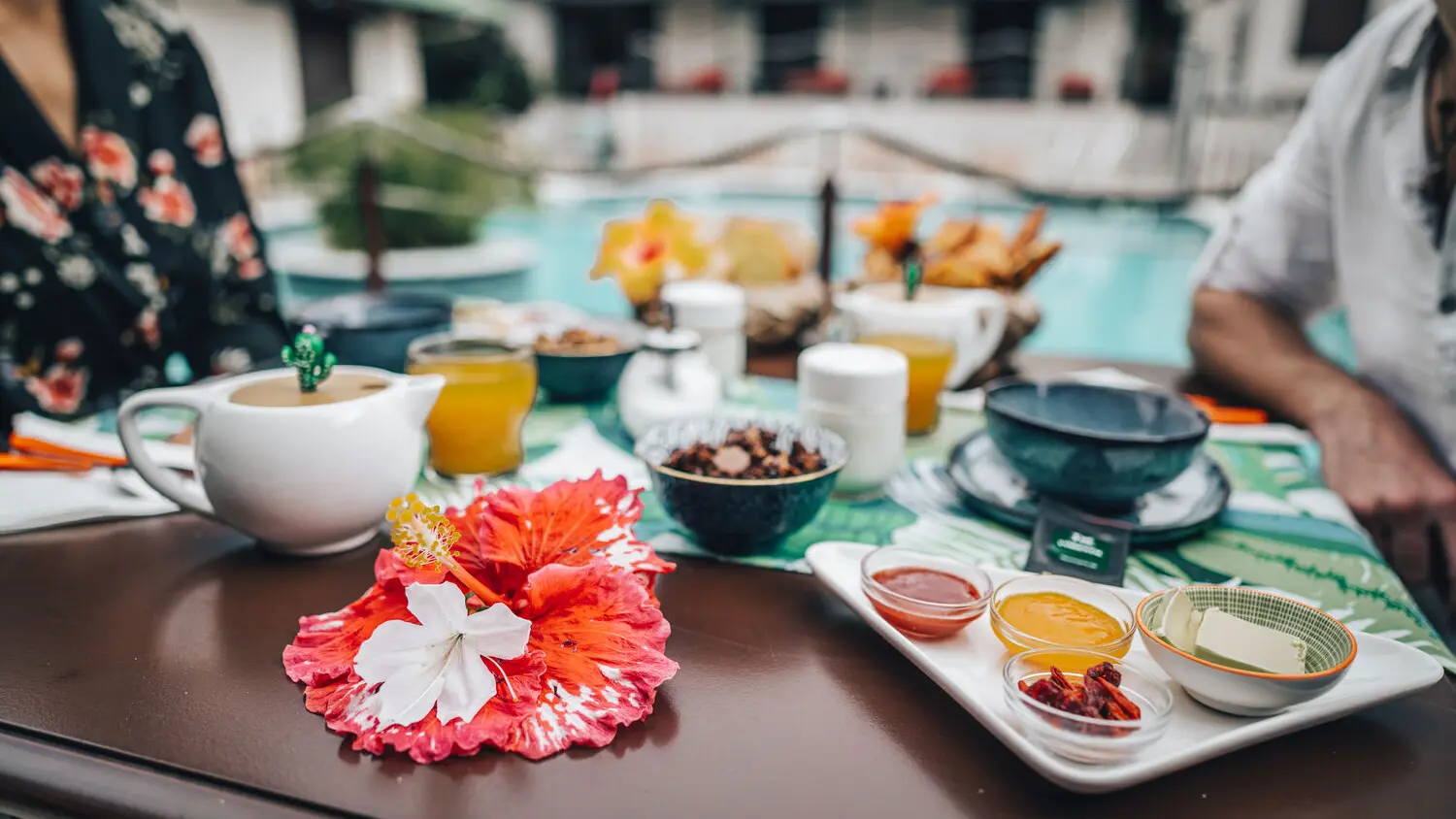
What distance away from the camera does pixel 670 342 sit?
3.51ft

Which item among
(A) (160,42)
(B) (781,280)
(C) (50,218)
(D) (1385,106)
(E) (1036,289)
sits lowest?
(E) (1036,289)

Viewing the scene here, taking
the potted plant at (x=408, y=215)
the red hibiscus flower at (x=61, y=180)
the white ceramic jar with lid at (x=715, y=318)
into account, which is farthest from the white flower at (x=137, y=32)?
the potted plant at (x=408, y=215)

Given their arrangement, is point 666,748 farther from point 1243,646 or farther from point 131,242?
point 131,242

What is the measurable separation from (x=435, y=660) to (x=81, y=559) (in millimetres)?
458

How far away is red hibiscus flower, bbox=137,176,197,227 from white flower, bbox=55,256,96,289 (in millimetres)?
133

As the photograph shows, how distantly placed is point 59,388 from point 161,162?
0.41 metres

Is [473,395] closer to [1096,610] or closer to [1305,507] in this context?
[1096,610]

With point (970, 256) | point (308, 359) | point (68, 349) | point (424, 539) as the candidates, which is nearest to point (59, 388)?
point (68, 349)

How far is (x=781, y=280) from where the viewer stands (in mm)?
1736

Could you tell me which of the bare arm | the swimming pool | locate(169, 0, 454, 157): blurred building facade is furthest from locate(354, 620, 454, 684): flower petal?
locate(169, 0, 454, 157): blurred building facade

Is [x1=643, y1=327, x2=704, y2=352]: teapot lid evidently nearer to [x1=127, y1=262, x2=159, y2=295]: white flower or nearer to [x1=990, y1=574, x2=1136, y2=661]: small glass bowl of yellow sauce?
[x1=990, y1=574, x2=1136, y2=661]: small glass bowl of yellow sauce

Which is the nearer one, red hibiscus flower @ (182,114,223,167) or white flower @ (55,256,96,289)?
white flower @ (55,256,96,289)

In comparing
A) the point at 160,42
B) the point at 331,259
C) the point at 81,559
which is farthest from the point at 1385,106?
the point at 331,259

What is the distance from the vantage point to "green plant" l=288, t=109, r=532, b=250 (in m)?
5.78
